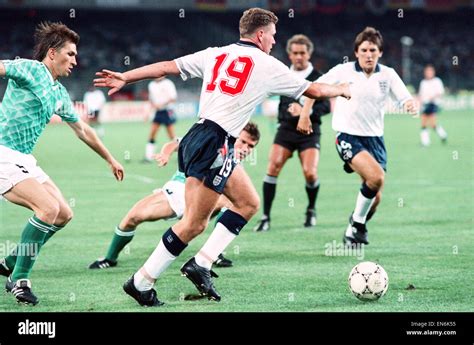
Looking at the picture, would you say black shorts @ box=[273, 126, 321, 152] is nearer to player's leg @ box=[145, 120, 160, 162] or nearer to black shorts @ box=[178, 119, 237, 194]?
black shorts @ box=[178, 119, 237, 194]

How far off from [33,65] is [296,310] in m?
2.80

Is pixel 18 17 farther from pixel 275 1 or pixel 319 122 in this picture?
pixel 319 122

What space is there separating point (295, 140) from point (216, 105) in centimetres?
478

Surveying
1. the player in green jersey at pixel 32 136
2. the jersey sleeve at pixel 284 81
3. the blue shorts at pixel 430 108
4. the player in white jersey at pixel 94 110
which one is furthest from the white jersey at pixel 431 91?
the player in green jersey at pixel 32 136

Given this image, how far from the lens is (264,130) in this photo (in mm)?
31672

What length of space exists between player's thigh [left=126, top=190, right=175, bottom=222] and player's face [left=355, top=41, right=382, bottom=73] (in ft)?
9.68

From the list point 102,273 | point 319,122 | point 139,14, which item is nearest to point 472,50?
point 139,14

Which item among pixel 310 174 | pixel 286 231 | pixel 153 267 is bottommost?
pixel 286 231

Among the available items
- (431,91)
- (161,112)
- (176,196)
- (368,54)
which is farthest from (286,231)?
(431,91)

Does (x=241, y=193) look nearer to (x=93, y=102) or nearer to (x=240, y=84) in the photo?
(x=240, y=84)

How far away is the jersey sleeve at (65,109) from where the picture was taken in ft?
24.8

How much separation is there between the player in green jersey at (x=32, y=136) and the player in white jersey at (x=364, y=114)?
355 cm

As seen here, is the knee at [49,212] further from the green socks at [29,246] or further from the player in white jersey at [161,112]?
the player in white jersey at [161,112]

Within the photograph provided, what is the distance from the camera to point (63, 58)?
7395 mm
